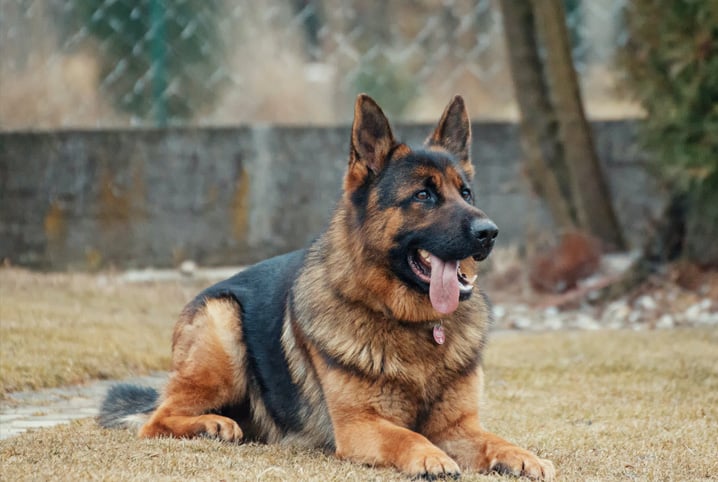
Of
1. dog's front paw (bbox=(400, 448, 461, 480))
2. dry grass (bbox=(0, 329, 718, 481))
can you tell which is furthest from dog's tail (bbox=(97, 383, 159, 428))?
dog's front paw (bbox=(400, 448, 461, 480))

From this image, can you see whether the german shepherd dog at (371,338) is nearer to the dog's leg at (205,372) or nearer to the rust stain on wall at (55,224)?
the dog's leg at (205,372)

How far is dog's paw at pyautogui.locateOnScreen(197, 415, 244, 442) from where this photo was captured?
473cm

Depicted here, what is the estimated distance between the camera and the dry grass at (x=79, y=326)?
663 centimetres

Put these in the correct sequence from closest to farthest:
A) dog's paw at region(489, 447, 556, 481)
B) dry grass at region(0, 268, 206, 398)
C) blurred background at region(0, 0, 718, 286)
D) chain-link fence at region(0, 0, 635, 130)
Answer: dog's paw at region(489, 447, 556, 481) → dry grass at region(0, 268, 206, 398) → blurred background at region(0, 0, 718, 286) → chain-link fence at region(0, 0, 635, 130)

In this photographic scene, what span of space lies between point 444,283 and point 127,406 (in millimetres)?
1888

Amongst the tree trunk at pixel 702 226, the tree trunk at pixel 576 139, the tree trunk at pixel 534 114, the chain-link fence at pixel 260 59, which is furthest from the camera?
the chain-link fence at pixel 260 59

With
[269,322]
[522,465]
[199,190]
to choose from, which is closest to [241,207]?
[199,190]

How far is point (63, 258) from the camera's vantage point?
1152 centimetres

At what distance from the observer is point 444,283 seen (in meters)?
4.51

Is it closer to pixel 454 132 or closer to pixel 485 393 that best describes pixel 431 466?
pixel 454 132

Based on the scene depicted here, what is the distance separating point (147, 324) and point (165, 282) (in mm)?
2157

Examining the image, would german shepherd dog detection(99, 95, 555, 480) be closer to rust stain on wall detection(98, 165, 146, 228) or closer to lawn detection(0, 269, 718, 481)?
lawn detection(0, 269, 718, 481)

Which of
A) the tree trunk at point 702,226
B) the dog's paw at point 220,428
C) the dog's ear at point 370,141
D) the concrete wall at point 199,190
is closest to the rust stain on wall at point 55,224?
the concrete wall at point 199,190

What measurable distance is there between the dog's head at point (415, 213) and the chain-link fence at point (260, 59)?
6.81 meters
